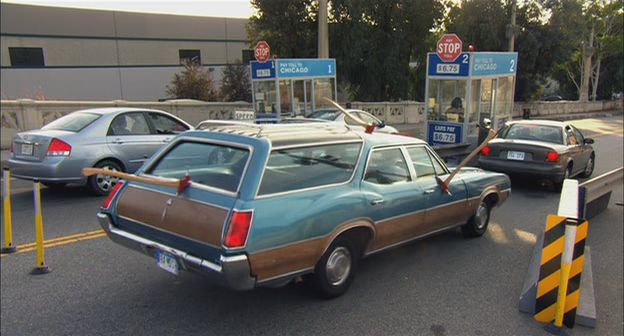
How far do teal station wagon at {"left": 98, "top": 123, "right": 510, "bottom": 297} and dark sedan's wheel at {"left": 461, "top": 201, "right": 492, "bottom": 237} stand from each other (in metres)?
1.22

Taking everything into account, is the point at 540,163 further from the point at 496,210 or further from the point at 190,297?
the point at 190,297

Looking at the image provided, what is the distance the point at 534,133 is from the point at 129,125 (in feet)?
26.7

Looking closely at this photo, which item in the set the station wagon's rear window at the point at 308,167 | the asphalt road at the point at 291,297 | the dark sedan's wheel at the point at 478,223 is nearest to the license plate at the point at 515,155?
the asphalt road at the point at 291,297

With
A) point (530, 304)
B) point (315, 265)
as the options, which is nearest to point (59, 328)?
point (315, 265)

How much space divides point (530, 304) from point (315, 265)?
203 cm

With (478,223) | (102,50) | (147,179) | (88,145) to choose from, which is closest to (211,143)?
(147,179)

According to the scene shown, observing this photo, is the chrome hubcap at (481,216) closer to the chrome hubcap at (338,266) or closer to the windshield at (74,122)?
the chrome hubcap at (338,266)

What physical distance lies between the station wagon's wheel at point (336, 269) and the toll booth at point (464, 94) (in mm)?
9167

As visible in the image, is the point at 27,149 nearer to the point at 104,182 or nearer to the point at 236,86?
the point at 104,182

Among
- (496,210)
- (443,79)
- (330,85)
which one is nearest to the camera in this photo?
(496,210)

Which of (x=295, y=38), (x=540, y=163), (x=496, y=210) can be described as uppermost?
(x=295, y=38)

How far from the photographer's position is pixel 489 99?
14250 mm

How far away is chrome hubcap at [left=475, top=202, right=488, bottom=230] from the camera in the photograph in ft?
20.9

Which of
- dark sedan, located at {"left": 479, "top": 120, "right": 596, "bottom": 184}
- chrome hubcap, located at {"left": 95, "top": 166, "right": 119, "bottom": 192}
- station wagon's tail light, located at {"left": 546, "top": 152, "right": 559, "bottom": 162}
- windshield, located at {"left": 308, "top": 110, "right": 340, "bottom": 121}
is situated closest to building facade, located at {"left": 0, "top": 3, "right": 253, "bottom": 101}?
windshield, located at {"left": 308, "top": 110, "right": 340, "bottom": 121}
